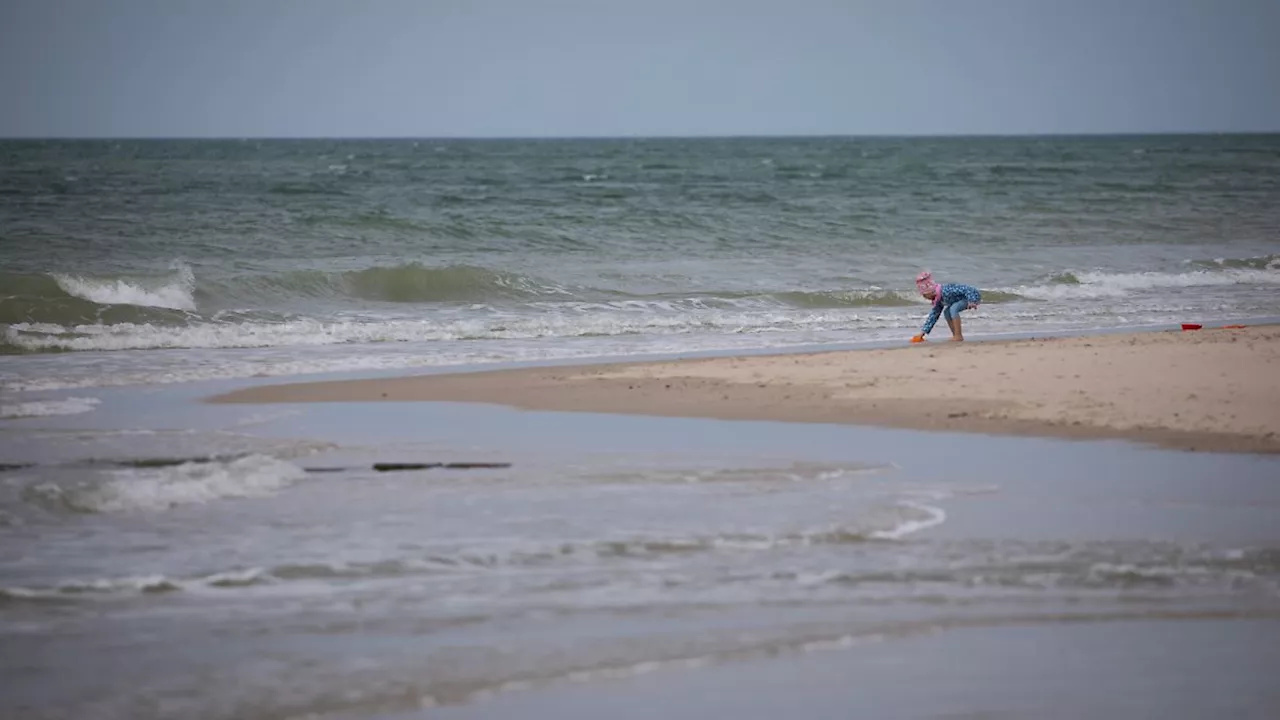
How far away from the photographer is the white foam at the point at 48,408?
10.7 m

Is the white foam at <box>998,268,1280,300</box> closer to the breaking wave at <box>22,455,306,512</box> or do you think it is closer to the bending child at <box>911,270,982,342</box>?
the bending child at <box>911,270,982,342</box>

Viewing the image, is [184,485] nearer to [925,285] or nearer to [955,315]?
[925,285]

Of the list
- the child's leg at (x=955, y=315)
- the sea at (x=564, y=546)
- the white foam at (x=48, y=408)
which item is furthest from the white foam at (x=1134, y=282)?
the white foam at (x=48, y=408)

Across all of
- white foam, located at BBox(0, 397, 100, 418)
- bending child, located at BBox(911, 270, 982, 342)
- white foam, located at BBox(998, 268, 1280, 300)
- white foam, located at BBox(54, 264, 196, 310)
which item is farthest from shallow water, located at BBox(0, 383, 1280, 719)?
white foam, located at BBox(998, 268, 1280, 300)

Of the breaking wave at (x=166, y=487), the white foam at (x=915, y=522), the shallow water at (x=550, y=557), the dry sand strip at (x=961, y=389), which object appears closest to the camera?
the shallow water at (x=550, y=557)

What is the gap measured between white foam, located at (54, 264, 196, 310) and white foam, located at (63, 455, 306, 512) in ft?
38.7

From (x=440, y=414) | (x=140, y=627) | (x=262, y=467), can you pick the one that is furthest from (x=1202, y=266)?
(x=140, y=627)

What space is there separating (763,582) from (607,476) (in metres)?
2.40

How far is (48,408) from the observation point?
10969 millimetres

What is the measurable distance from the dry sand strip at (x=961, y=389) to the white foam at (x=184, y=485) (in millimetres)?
3076

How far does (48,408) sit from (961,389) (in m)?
7.56

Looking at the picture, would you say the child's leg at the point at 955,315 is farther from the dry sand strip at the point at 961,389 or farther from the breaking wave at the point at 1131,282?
the breaking wave at the point at 1131,282

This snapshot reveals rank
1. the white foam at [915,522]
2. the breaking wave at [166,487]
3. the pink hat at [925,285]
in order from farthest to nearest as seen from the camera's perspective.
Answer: the pink hat at [925,285] < the breaking wave at [166,487] < the white foam at [915,522]

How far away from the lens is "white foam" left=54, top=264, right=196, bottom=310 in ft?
65.1
